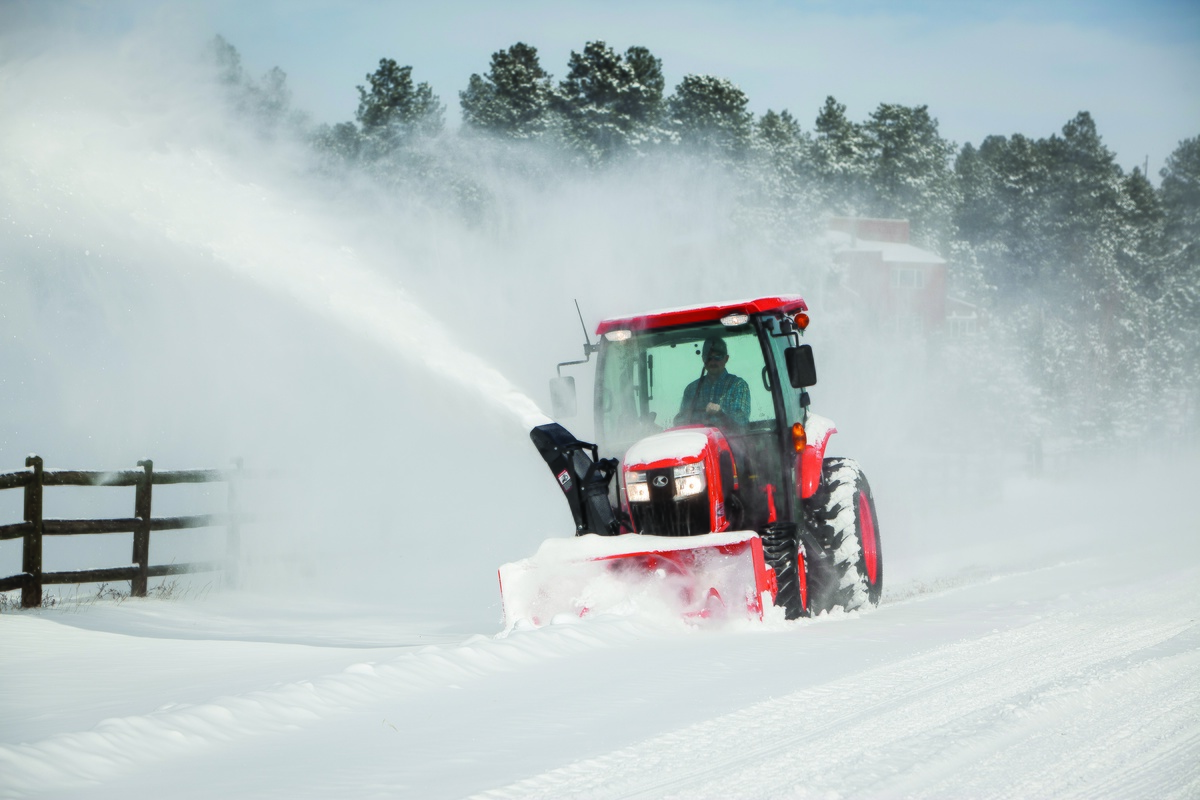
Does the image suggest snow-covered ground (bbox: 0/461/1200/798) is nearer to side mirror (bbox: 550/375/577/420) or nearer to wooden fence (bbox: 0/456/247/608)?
wooden fence (bbox: 0/456/247/608)

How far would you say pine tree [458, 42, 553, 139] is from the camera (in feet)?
150

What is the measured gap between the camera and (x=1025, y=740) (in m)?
4.40

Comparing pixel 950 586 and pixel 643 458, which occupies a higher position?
pixel 643 458

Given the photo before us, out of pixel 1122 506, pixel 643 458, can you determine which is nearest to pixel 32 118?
pixel 643 458

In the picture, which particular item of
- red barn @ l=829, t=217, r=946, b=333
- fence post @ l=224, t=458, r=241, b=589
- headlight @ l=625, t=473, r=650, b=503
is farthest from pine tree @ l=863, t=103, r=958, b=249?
headlight @ l=625, t=473, r=650, b=503

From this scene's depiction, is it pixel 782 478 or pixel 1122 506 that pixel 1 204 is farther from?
pixel 1122 506

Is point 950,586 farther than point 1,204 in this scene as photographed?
No

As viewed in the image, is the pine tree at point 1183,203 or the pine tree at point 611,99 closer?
the pine tree at point 611,99

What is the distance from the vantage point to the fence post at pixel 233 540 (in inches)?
460

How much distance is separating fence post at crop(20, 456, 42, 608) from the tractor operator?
18.1ft

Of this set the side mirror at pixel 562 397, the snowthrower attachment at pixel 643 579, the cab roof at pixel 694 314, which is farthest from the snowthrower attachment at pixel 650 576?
the side mirror at pixel 562 397

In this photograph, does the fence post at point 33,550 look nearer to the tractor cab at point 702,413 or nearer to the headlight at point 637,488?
the tractor cab at point 702,413

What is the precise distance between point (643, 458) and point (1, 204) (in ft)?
23.8

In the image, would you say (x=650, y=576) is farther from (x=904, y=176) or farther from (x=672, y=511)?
(x=904, y=176)
